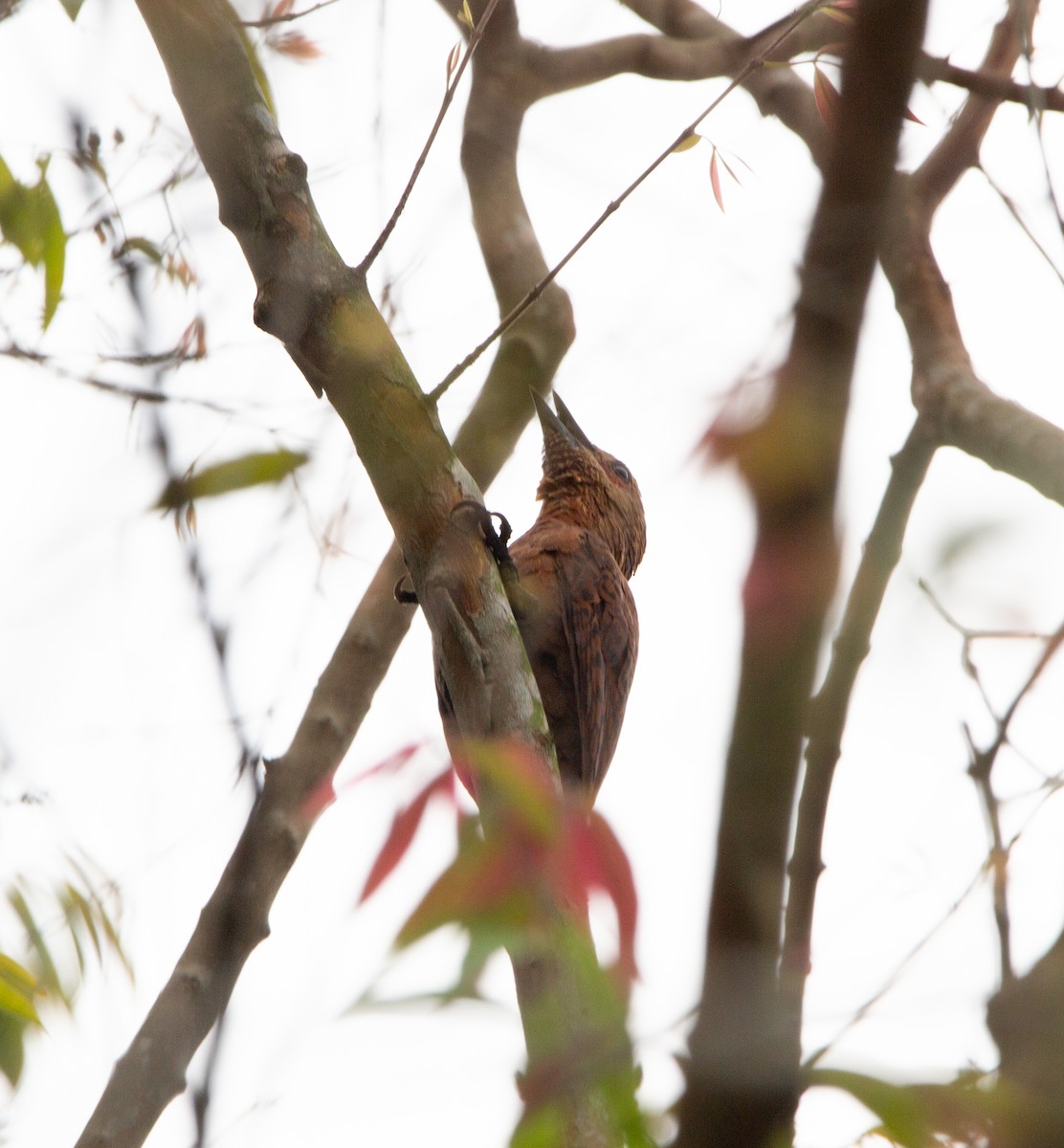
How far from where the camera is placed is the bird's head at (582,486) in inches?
181

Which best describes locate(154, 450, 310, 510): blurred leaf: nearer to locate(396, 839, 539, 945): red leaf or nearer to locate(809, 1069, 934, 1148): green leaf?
locate(396, 839, 539, 945): red leaf

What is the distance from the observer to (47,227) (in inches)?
118

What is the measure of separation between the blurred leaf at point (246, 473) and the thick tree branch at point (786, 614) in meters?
1.49

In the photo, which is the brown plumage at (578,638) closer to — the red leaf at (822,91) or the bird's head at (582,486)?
the bird's head at (582,486)

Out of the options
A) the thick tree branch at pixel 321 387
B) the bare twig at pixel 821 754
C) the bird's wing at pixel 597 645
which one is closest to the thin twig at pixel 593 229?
the thick tree branch at pixel 321 387

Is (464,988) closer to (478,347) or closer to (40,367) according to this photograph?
(478,347)

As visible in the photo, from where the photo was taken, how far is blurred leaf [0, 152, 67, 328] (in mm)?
2976

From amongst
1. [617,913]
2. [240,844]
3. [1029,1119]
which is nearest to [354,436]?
[240,844]

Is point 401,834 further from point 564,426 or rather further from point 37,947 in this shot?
point 564,426

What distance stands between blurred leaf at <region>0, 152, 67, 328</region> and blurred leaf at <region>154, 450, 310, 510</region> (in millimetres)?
733

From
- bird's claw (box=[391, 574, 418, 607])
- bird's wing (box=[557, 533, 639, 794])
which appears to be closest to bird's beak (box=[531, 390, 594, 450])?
bird's wing (box=[557, 533, 639, 794])

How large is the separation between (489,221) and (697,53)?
747mm

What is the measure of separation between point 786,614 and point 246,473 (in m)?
1.91

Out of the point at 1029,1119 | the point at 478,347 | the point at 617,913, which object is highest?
the point at 478,347
